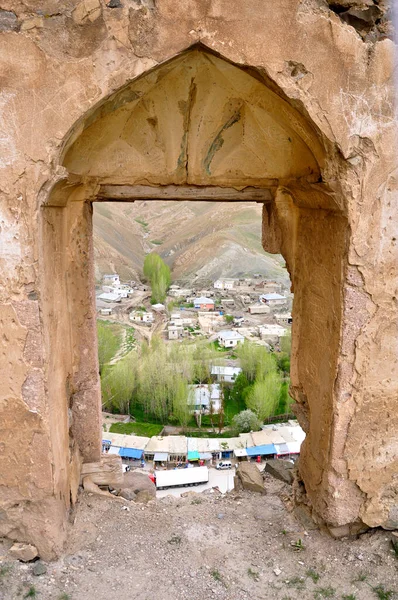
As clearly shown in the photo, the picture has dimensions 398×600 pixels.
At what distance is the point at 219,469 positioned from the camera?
12.2 metres

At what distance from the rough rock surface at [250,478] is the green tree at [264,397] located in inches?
415

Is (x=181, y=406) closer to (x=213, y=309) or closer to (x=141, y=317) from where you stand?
(x=141, y=317)

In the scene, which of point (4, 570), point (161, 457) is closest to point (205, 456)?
point (161, 457)

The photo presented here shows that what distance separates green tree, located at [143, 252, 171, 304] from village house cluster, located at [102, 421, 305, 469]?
15.4 meters

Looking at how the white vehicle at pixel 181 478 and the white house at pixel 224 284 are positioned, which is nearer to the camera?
the white vehicle at pixel 181 478

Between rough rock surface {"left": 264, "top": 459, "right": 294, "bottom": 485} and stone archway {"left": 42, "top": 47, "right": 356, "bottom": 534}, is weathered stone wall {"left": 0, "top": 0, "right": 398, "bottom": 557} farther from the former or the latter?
rough rock surface {"left": 264, "top": 459, "right": 294, "bottom": 485}

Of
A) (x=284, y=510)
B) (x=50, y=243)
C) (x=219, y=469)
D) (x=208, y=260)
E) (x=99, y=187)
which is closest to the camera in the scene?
(x=50, y=243)

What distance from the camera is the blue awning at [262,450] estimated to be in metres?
12.6

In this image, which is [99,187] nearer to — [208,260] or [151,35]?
[151,35]

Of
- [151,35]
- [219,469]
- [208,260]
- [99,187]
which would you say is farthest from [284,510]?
[208,260]

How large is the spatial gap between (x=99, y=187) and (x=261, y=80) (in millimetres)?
1364

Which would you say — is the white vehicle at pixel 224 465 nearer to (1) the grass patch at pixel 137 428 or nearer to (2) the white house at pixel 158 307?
(1) the grass patch at pixel 137 428

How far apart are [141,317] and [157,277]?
5.54 metres

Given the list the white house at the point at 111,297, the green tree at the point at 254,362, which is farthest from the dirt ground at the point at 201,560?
the white house at the point at 111,297
